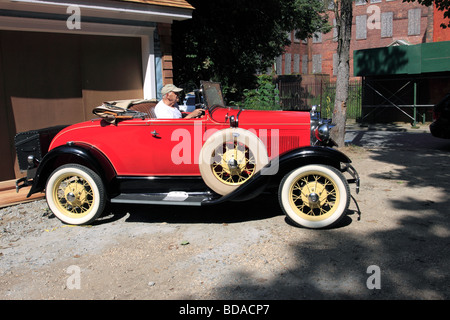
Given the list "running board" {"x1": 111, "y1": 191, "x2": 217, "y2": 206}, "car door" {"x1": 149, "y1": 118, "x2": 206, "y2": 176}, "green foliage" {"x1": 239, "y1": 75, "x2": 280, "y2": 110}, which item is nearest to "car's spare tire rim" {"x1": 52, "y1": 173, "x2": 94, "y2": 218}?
"running board" {"x1": 111, "y1": 191, "x2": 217, "y2": 206}

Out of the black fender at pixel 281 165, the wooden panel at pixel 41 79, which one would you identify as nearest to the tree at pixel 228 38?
the wooden panel at pixel 41 79

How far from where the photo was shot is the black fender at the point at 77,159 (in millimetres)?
5148

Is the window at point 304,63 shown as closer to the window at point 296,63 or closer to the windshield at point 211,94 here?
the window at point 296,63

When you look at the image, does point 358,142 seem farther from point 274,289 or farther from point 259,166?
point 274,289

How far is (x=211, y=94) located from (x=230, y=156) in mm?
1171

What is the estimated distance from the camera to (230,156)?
4969mm

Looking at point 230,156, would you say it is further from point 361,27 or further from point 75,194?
point 361,27

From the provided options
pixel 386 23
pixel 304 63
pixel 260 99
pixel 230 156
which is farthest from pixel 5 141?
pixel 304 63

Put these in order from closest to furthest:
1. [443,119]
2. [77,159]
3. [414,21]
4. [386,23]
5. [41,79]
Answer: [77,159] → [41,79] → [443,119] → [414,21] → [386,23]

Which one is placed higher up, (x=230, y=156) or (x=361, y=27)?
(x=361, y=27)

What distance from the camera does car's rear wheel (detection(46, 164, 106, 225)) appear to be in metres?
5.15
